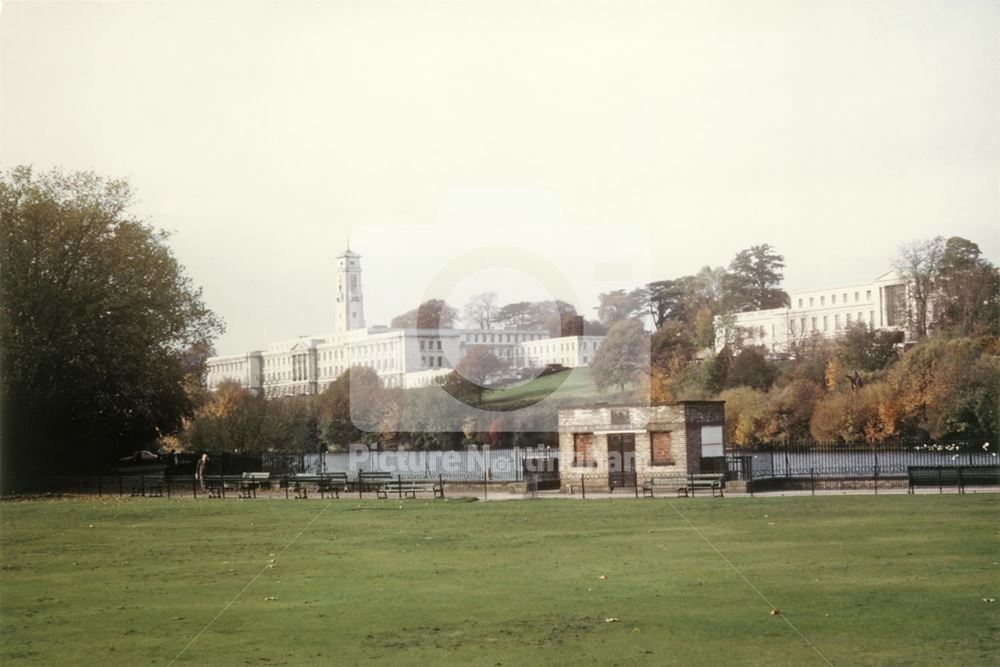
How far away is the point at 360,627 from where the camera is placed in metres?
13.7

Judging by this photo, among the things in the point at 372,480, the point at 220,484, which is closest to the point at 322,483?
the point at 372,480

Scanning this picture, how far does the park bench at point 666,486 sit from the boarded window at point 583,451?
3462 mm

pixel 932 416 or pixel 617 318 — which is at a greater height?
pixel 617 318

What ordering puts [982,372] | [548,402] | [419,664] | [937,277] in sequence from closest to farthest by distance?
1. [419,664]
2. [982,372]
3. [937,277]
4. [548,402]

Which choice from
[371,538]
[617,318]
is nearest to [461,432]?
[617,318]

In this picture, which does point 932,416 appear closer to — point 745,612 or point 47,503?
point 47,503

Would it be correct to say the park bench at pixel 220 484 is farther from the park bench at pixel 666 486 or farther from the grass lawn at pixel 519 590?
the park bench at pixel 666 486

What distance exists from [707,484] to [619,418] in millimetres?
5662

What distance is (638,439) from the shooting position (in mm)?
40031

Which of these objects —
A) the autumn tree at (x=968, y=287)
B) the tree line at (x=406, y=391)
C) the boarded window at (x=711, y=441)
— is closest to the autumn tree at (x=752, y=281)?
the tree line at (x=406, y=391)

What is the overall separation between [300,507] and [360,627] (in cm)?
2007

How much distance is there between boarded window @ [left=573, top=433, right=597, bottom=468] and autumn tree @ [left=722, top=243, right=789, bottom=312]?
4342 cm

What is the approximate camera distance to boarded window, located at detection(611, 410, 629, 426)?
132 feet

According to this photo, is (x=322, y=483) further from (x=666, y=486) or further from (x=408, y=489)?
(x=666, y=486)
